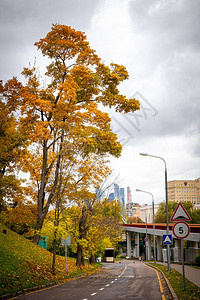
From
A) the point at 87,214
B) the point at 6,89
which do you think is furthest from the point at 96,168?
the point at 6,89

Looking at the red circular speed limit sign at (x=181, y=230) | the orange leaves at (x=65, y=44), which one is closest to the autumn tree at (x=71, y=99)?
the orange leaves at (x=65, y=44)

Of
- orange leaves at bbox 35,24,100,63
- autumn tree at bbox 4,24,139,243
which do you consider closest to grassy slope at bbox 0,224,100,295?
autumn tree at bbox 4,24,139,243

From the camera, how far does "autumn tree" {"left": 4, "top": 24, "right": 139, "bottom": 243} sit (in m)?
23.0

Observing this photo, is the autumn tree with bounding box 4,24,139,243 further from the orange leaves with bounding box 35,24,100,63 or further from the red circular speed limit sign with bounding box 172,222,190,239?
the red circular speed limit sign with bounding box 172,222,190,239

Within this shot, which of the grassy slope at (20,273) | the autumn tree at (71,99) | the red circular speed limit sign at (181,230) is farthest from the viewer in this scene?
the autumn tree at (71,99)

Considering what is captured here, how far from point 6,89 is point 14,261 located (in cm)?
1502

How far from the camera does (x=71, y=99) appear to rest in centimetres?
2359

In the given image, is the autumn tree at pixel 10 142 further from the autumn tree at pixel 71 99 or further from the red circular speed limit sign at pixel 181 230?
the red circular speed limit sign at pixel 181 230

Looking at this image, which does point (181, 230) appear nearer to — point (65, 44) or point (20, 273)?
point (20, 273)

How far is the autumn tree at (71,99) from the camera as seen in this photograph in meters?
23.0

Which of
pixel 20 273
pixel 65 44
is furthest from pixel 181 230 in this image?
pixel 65 44

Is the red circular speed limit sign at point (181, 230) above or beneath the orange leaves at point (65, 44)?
beneath

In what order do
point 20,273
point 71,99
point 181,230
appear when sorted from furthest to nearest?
point 71,99, point 20,273, point 181,230

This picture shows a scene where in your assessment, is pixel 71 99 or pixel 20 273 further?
pixel 71 99
